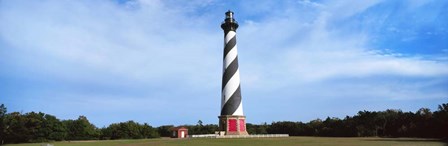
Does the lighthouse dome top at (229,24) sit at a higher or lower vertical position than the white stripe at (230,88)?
higher

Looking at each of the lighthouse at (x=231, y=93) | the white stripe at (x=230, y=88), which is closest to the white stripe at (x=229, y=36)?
the lighthouse at (x=231, y=93)

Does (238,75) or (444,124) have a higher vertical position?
(238,75)

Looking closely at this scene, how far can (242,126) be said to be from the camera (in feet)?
155

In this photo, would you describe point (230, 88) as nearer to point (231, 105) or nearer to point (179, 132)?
point (231, 105)

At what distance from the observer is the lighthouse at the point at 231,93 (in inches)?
1836

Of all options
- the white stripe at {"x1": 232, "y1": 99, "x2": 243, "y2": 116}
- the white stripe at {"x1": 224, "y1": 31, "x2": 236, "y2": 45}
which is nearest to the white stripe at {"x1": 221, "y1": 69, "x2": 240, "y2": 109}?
the white stripe at {"x1": 232, "y1": 99, "x2": 243, "y2": 116}

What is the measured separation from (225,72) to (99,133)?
76.1 ft

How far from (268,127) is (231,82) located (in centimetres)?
3010

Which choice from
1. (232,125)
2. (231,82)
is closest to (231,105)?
(232,125)

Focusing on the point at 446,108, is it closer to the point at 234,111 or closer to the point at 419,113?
the point at 419,113

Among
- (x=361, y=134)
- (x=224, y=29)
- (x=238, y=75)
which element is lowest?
(x=361, y=134)

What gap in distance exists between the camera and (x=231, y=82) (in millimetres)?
47750

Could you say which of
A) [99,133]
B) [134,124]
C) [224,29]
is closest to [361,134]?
[224,29]

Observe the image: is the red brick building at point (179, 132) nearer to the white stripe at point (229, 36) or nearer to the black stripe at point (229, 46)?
the black stripe at point (229, 46)
